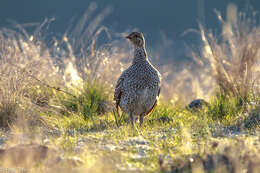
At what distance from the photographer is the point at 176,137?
4.50 metres

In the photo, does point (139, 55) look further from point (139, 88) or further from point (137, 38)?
point (139, 88)

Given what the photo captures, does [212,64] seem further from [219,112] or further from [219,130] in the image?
[219,130]

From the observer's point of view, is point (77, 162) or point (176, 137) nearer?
point (77, 162)

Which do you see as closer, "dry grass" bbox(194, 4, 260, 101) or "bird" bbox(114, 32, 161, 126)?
"bird" bbox(114, 32, 161, 126)

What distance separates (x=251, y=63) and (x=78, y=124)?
2988 mm

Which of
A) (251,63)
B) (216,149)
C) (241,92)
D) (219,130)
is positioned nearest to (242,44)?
(251,63)

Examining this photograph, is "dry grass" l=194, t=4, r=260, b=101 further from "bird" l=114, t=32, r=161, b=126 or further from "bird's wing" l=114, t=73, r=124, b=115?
"bird's wing" l=114, t=73, r=124, b=115

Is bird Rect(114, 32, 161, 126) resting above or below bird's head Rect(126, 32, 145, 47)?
below

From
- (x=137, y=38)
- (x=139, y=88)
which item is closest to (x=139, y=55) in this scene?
(x=137, y=38)

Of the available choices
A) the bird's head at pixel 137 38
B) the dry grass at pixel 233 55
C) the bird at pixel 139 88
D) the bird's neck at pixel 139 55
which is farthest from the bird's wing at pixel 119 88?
the dry grass at pixel 233 55

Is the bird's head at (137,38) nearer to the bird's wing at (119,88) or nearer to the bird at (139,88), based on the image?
the bird at (139,88)

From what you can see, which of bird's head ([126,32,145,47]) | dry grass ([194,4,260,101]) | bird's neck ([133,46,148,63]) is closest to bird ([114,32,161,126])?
bird's neck ([133,46,148,63])

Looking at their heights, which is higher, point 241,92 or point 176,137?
point 241,92

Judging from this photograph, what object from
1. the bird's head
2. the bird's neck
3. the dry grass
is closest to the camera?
the bird's neck
